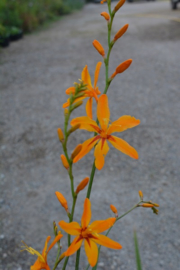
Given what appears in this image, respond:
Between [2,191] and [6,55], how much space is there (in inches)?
188

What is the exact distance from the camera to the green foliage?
860 cm

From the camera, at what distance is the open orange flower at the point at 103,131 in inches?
24.5

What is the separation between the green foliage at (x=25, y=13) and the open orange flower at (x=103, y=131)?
331 inches

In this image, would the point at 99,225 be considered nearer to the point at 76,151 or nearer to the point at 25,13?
the point at 76,151

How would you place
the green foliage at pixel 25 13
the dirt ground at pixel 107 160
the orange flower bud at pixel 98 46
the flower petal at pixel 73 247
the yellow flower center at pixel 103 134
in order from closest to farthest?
the flower petal at pixel 73 247
the yellow flower center at pixel 103 134
the orange flower bud at pixel 98 46
the dirt ground at pixel 107 160
the green foliage at pixel 25 13

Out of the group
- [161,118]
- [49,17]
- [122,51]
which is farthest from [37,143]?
[49,17]

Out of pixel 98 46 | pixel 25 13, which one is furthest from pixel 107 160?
pixel 25 13

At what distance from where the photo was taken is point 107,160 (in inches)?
131

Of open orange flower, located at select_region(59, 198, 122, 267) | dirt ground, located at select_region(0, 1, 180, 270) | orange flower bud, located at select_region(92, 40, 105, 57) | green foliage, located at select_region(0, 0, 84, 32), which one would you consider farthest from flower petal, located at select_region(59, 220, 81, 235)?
green foliage, located at select_region(0, 0, 84, 32)

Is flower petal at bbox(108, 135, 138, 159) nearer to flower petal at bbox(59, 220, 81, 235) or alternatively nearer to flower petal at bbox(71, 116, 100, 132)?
flower petal at bbox(71, 116, 100, 132)

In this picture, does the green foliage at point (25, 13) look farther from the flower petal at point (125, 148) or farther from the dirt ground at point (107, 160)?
the flower petal at point (125, 148)

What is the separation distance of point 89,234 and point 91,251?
0.04 m

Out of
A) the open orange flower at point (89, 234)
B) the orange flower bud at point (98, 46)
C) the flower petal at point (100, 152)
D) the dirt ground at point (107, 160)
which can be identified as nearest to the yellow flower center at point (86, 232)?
the open orange flower at point (89, 234)

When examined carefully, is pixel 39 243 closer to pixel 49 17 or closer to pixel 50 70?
pixel 50 70
